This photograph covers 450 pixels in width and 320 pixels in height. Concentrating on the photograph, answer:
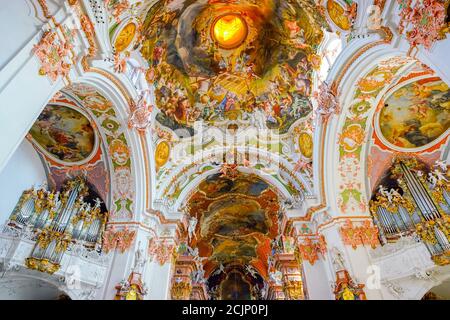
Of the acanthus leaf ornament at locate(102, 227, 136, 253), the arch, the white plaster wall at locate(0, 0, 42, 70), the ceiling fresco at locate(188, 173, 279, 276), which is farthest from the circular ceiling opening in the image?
the acanthus leaf ornament at locate(102, 227, 136, 253)

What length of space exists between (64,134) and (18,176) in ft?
7.72

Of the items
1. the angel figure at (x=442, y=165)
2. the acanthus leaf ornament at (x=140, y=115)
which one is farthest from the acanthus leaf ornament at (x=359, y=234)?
the acanthus leaf ornament at (x=140, y=115)

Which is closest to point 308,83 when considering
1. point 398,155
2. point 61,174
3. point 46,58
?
point 398,155

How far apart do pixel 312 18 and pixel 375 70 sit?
3100 millimetres

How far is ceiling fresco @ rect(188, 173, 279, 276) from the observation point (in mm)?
15359

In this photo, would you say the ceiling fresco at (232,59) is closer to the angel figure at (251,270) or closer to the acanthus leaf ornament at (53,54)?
the acanthus leaf ornament at (53,54)

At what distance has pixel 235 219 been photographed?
754 inches

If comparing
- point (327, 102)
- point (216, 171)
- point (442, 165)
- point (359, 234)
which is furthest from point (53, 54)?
point (442, 165)

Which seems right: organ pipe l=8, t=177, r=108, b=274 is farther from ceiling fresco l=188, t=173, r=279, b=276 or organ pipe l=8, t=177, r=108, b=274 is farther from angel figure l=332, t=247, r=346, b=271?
angel figure l=332, t=247, r=346, b=271

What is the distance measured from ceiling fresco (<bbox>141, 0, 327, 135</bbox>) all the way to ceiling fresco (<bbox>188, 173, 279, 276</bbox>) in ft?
12.1

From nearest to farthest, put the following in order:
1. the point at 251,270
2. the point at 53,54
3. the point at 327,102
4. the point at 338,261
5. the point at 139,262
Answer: the point at 53,54 < the point at 338,261 < the point at 139,262 < the point at 327,102 < the point at 251,270

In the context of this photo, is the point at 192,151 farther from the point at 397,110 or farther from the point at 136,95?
the point at 397,110

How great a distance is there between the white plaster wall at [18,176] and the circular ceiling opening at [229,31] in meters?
9.17

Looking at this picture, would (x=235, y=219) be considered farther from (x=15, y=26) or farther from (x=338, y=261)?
(x=15, y=26)
